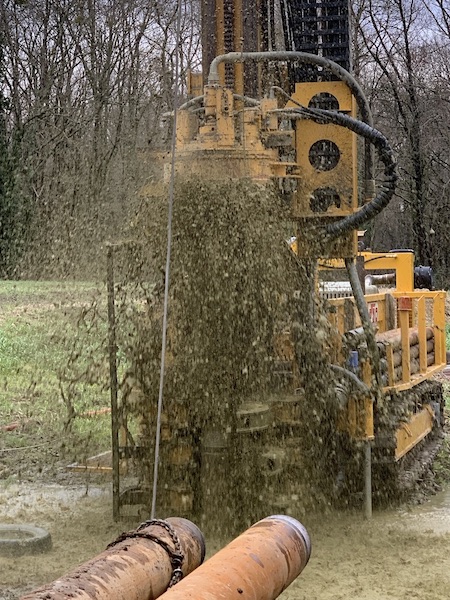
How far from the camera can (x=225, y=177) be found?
568cm

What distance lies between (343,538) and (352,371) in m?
1.02

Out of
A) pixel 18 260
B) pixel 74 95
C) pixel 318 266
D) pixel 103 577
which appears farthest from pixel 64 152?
pixel 103 577

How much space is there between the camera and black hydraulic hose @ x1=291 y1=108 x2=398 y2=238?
6.03 metres

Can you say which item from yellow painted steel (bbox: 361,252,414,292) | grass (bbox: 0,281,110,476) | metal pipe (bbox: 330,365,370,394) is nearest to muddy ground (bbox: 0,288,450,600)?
grass (bbox: 0,281,110,476)

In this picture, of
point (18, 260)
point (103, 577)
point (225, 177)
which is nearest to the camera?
point (103, 577)

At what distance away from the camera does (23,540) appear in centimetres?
557

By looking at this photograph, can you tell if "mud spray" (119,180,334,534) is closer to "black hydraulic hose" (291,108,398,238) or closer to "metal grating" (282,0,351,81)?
"black hydraulic hose" (291,108,398,238)

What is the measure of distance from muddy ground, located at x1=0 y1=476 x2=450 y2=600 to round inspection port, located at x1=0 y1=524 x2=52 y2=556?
0.19 feet

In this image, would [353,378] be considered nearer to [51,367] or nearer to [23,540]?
[23,540]

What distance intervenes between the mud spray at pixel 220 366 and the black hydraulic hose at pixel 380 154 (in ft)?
1.81

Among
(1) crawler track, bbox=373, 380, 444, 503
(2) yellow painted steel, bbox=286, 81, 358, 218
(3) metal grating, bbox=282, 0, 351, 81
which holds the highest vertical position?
(3) metal grating, bbox=282, 0, 351, 81

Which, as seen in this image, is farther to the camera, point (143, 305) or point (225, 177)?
point (143, 305)

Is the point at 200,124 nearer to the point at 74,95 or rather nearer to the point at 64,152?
the point at 64,152

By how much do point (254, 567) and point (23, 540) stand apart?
276 cm
